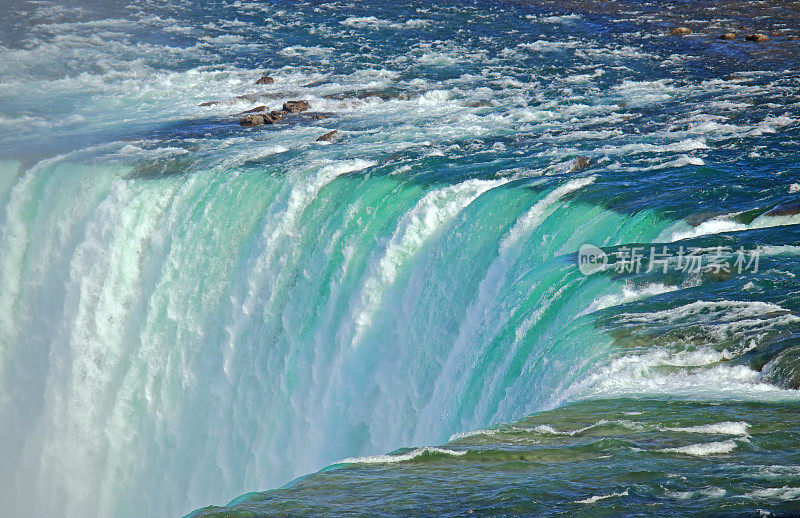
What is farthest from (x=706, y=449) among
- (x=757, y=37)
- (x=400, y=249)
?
(x=757, y=37)

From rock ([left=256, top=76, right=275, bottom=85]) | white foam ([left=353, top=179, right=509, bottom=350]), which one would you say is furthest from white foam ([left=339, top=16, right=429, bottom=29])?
white foam ([left=353, top=179, right=509, bottom=350])

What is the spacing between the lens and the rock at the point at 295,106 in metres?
19.8

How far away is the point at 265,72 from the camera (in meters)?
23.9

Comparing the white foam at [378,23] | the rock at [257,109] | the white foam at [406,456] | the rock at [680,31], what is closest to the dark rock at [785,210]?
the white foam at [406,456]

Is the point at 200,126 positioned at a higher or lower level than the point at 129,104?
lower

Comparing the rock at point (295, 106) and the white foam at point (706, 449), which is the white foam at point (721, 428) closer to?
the white foam at point (706, 449)

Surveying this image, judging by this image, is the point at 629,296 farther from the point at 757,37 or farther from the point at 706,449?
the point at 757,37

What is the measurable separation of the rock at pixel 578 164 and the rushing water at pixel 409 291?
0.37 ft

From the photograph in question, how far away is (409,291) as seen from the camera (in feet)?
38.5

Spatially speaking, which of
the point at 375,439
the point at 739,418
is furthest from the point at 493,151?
the point at 739,418

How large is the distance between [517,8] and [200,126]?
15.9 m

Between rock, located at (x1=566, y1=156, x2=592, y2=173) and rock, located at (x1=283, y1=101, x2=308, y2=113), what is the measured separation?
8287mm

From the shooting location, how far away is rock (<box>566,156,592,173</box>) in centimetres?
1320

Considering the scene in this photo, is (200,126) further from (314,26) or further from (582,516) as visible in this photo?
(582,516)
